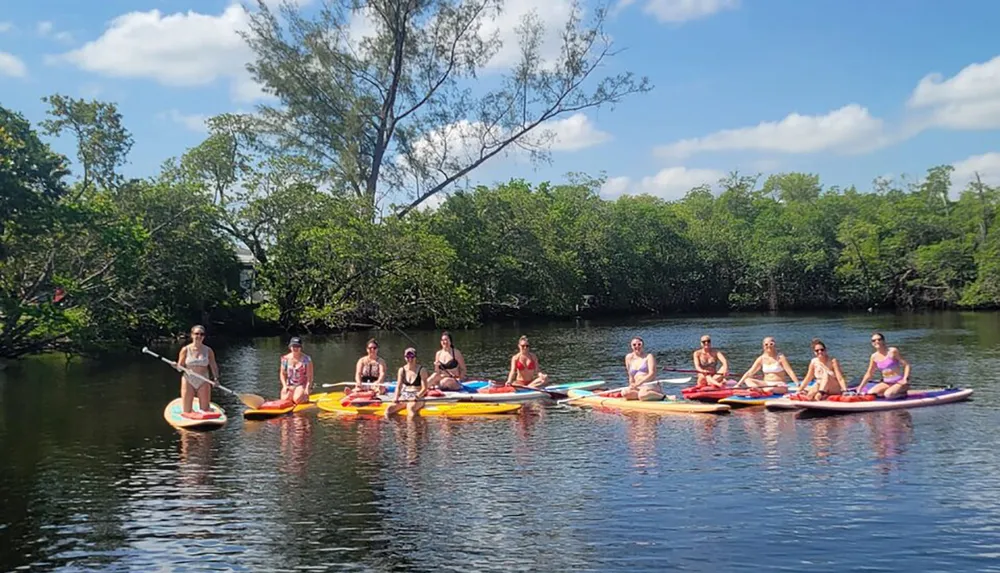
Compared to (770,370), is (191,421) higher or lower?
lower

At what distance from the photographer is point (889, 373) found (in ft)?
56.8

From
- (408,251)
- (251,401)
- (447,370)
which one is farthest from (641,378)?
(408,251)

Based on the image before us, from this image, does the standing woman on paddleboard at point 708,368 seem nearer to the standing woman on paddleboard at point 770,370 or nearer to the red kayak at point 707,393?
the red kayak at point 707,393

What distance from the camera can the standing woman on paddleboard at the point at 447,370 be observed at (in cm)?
1916

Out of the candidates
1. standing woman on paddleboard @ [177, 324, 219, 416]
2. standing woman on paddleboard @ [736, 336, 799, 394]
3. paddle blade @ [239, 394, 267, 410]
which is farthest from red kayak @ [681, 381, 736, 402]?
standing woman on paddleboard @ [177, 324, 219, 416]

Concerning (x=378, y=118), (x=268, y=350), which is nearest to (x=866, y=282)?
(x=378, y=118)

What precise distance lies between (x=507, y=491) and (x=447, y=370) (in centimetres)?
809

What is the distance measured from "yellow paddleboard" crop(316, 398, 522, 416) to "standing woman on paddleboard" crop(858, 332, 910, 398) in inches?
270

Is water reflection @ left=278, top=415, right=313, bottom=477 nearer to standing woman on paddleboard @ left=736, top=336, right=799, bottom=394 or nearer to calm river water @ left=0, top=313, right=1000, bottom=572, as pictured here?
calm river water @ left=0, top=313, right=1000, bottom=572

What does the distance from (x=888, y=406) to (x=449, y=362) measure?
8752mm

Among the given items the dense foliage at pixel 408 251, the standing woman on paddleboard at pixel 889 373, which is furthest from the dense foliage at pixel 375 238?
the standing woman on paddleboard at pixel 889 373

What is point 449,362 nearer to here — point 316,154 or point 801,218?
point 316,154

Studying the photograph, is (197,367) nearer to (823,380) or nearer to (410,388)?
(410,388)

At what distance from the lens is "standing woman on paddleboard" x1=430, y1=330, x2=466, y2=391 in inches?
754
